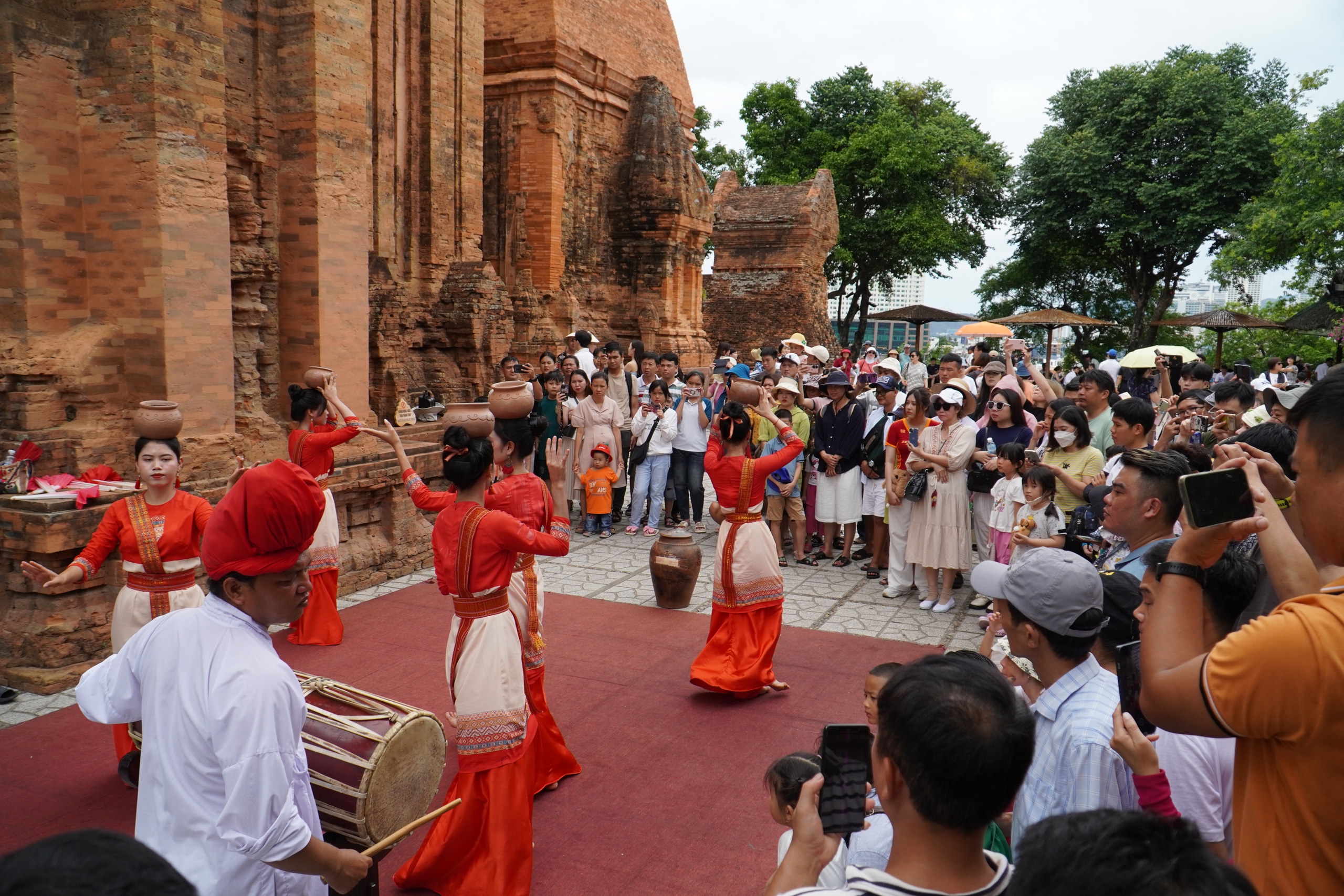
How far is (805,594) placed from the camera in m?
→ 8.12

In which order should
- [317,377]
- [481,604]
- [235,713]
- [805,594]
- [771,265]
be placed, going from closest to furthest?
[235,713]
[481,604]
[317,377]
[805,594]
[771,265]

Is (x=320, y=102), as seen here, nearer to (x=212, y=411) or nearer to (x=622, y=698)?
(x=212, y=411)

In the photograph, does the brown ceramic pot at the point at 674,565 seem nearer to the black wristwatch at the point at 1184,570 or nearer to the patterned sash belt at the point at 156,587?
the patterned sash belt at the point at 156,587

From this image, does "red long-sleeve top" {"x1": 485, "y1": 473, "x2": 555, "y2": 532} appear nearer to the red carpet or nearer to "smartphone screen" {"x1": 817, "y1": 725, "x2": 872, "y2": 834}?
the red carpet

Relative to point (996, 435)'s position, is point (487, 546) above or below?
below

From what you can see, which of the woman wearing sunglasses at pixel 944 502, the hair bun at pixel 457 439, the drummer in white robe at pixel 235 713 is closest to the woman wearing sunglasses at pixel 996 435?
the woman wearing sunglasses at pixel 944 502

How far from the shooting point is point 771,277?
74.0ft

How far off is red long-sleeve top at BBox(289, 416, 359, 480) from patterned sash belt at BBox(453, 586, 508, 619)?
2.82 metres

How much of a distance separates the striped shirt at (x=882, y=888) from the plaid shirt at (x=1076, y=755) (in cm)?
70

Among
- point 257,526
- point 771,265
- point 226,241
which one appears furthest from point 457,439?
point 771,265

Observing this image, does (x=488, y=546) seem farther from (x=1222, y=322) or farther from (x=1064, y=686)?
(x=1222, y=322)

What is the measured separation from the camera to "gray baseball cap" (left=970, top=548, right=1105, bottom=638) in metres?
2.41

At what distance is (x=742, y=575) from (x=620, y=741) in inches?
49.4

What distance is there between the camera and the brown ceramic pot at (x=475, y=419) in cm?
405
